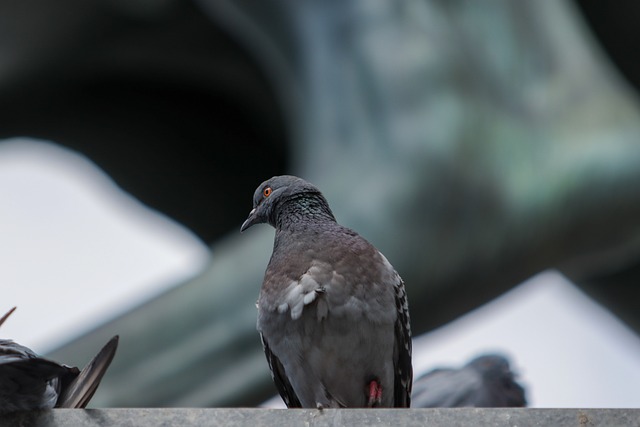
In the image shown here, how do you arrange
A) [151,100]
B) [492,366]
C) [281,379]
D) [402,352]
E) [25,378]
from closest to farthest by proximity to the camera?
[25,378]
[402,352]
[281,379]
[492,366]
[151,100]

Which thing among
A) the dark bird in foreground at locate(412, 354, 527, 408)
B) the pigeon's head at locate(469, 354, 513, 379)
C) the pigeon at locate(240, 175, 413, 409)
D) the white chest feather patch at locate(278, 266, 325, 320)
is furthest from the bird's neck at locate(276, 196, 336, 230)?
the pigeon's head at locate(469, 354, 513, 379)

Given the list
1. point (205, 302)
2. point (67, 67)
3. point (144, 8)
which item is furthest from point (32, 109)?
point (205, 302)

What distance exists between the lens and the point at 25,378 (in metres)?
4.89

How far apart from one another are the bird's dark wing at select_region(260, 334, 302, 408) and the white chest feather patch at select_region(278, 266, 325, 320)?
33 cm

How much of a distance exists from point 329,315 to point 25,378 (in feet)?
4.58

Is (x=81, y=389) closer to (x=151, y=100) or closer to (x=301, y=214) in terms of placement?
(x=301, y=214)

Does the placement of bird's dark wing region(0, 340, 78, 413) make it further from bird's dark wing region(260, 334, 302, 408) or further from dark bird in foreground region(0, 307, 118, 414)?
bird's dark wing region(260, 334, 302, 408)

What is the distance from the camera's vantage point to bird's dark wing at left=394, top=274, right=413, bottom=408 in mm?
6121

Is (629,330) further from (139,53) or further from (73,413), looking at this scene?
(73,413)

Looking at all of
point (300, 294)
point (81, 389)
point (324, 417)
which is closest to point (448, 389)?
point (300, 294)

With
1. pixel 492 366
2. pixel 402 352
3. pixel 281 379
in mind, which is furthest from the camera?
pixel 492 366

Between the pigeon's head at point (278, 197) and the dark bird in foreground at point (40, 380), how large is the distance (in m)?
1.28

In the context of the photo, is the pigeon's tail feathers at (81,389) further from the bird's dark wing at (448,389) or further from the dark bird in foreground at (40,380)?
the bird's dark wing at (448,389)

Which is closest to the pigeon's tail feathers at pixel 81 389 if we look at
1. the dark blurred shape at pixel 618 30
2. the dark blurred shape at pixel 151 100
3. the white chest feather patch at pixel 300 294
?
the white chest feather patch at pixel 300 294
